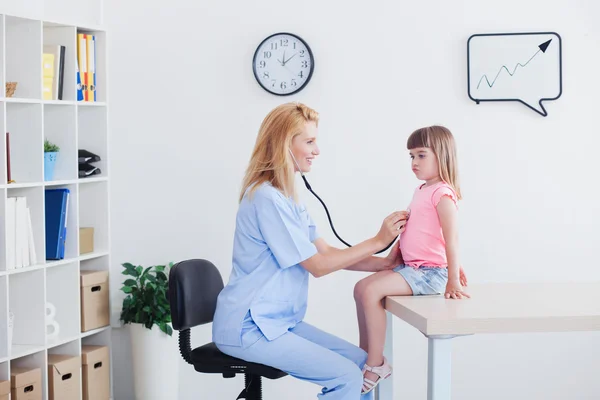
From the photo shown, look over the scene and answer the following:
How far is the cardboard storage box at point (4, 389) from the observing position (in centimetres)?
290

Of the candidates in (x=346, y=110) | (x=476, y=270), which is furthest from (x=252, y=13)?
(x=476, y=270)

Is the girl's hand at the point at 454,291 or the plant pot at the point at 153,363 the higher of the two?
the girl's hand at the point at 454,291

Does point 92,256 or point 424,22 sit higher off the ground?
point 424,22

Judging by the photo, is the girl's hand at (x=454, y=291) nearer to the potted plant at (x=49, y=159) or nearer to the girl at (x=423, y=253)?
the girl at (x=423, y=253)

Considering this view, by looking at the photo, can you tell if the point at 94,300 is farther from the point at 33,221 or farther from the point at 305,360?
the point at 305,360

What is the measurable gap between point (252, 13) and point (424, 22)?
0.75m

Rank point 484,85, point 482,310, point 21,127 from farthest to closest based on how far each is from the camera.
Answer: point 484,85 → point 21,127 → point 482,310

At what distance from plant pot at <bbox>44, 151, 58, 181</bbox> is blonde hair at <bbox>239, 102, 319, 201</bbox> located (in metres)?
1.17

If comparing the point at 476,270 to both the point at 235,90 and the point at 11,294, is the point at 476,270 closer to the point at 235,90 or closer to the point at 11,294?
the point at 235,90

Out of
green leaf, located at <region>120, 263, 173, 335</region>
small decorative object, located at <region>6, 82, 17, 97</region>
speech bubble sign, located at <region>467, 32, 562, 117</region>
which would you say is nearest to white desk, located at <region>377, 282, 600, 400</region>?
speech bubble sign, located at <region>467, 32, 562, 117</region>

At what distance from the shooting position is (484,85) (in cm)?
336

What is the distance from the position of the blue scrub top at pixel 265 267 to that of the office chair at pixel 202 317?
0.26 feet


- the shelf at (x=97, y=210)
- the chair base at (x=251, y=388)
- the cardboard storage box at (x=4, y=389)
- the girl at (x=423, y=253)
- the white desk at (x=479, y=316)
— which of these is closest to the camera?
the white desk at (x=479, y=316)

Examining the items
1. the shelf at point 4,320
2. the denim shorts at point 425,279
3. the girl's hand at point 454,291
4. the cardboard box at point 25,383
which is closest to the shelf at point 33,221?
the shelf at point 4,320
